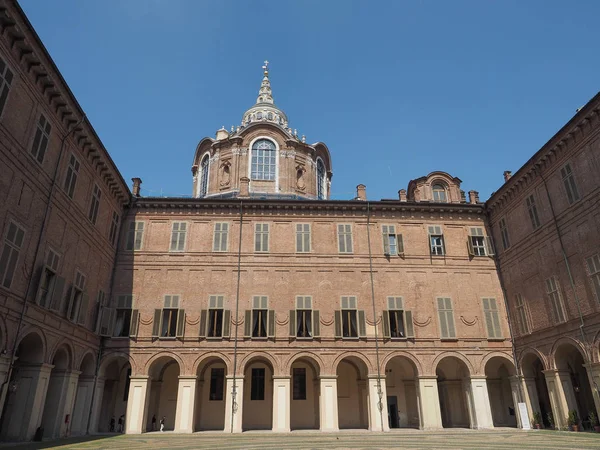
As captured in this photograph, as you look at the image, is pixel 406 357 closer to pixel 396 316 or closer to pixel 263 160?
pixel 396 316

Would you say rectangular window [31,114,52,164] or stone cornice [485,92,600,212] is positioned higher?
stone cornice [485,92,600,212]

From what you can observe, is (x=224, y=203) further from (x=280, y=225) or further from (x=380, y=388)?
(x=380, y=388)

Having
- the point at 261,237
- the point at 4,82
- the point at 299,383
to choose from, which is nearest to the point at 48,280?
the point at 4,82

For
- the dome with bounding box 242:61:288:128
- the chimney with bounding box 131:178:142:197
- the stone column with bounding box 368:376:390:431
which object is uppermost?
the dome with bounding box 242:61:288:128

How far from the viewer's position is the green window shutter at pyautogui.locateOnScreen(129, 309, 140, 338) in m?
24.7

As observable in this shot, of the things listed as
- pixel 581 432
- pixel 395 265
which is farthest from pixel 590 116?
pixel 581 432

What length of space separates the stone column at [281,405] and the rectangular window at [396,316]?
262 inches

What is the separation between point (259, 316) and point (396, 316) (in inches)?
315

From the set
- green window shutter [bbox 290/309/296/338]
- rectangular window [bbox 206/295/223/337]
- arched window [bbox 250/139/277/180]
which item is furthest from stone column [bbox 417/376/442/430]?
arched window [bbox 250/139/277/180]

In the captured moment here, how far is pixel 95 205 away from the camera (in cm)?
2334

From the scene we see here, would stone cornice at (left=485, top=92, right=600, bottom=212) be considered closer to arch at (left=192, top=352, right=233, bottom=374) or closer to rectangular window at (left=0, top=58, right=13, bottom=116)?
arch at (left=192, top=352, right=233, bottom=374)

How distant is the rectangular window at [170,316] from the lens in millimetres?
24891

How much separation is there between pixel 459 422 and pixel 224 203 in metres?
20.0

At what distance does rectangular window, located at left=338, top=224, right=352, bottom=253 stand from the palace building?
14cm
